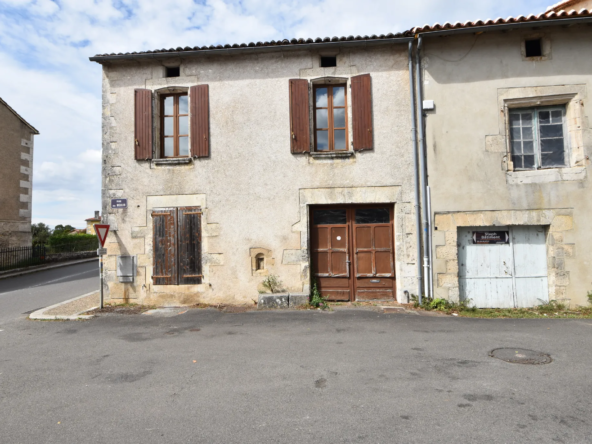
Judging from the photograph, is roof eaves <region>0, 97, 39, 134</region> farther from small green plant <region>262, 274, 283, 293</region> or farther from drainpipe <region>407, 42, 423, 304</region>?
drainpipe <region>407, 42, 423, 304</region>

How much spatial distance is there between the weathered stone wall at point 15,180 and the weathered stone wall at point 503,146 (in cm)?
1987

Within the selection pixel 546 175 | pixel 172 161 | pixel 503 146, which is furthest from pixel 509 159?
pixel 172 161

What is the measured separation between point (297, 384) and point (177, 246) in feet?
17.1

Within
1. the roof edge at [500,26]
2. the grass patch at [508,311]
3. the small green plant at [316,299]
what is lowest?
the grass patch at [508,311]

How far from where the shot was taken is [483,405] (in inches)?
130

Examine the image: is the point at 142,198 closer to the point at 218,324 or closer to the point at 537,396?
the point at 218,324

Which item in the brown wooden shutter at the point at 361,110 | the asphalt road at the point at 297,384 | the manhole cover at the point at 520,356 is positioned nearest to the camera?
the asphalt road at the point at 297,384

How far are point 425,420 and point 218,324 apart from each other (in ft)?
Answer: 14.0

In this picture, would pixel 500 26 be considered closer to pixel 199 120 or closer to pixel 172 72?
pixel 199 120

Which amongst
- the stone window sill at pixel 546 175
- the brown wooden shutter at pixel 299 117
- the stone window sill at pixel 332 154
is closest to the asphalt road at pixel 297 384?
the stone window sill at pixel 546 175

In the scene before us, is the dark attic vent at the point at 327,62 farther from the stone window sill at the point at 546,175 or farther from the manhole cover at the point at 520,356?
the manhole cover at the point at 520,356

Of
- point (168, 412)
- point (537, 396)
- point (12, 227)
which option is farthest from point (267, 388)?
point (12, 227)

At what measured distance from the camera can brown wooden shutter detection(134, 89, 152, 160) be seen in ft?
26.9

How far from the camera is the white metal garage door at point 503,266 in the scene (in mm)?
7516
